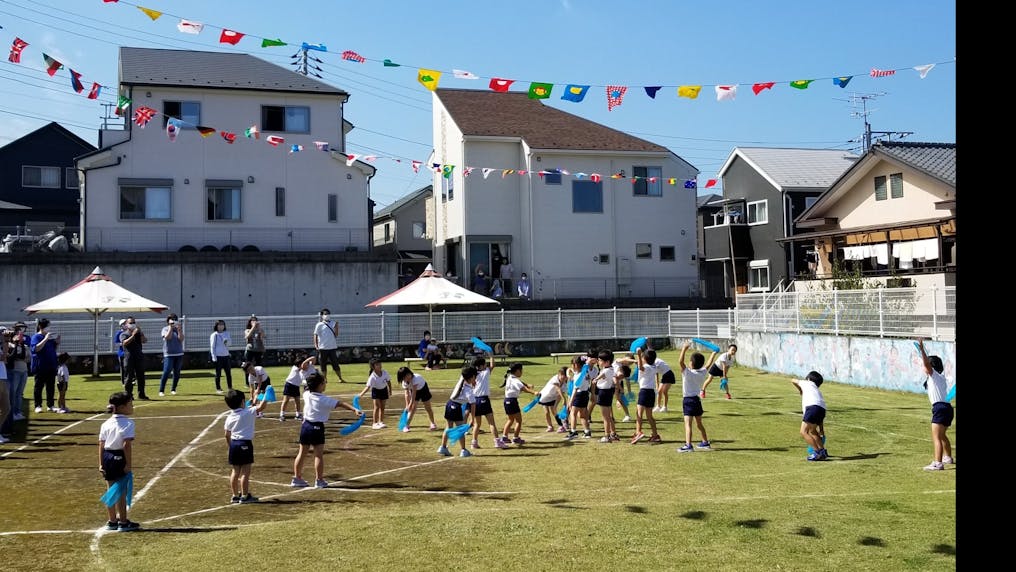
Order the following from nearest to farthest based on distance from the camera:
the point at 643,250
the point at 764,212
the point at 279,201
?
the point at 279,201 < the point at 764,212 < the point at 643,250

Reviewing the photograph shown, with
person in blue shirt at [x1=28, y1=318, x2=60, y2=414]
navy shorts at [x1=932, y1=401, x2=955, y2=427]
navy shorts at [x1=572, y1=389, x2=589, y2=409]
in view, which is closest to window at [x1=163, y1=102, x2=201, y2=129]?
person in blue shirt at [x1=28, y1=318, x2=60, y2=414]

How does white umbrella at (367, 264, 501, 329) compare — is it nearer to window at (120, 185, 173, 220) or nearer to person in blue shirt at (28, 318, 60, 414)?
person in blue shirt at (28, 318, 60, 414)

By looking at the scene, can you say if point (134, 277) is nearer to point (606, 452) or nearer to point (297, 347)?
point (297, 347)

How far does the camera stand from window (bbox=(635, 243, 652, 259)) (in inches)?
1645

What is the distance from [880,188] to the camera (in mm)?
32812

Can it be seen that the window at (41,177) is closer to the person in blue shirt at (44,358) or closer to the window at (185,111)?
the window at (185,111)

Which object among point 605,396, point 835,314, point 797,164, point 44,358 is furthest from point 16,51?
point 797,164

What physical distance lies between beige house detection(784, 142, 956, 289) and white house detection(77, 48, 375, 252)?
20484mm

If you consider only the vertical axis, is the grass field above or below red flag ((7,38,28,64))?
below

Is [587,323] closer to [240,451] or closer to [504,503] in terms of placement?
[504,503]

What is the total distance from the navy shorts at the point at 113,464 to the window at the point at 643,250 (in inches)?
1366

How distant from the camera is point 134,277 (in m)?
32.9

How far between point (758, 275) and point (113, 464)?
36.3 m
